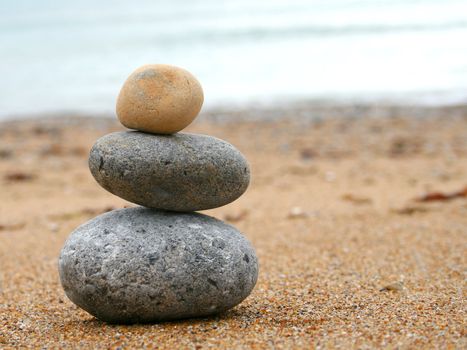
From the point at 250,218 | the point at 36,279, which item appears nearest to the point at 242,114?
the point at 250,218

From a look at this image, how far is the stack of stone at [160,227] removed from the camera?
3641 millimetres

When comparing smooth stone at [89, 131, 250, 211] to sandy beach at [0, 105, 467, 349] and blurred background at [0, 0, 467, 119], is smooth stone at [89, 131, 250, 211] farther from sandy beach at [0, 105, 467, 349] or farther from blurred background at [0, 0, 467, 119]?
blurred background at [0, 0, 467, 119]

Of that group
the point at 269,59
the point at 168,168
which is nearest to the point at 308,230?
the point at 168,168

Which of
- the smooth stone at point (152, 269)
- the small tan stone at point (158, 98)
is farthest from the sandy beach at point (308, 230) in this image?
the small tan stone at point (158, 98)

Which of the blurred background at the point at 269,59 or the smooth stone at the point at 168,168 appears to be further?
the blurred background at the point at 269,59

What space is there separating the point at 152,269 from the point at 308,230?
139 inches

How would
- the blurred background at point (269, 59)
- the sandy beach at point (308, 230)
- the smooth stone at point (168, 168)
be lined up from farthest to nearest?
the blurred background at point (269, 59)
the smooth stone at point (168, 168)
the sandy beach at point (308, 230)

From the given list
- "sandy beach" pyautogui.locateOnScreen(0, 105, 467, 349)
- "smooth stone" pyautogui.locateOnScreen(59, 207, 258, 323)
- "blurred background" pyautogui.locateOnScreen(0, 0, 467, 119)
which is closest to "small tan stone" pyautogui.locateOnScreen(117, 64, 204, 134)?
"smooth stone" pyautogui.locateOnScreen(59, 207, 258, 323)

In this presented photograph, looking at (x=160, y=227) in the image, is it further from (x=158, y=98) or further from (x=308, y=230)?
(x=308, y=230)

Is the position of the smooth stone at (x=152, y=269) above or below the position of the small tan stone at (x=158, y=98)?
below

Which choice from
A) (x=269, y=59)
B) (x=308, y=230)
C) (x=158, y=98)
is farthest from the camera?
(x=269, y=59)

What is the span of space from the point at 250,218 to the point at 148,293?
13.5ft

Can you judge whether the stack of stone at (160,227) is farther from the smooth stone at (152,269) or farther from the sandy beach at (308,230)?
the sandy beach at (308,230)

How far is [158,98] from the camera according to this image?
382 cm
